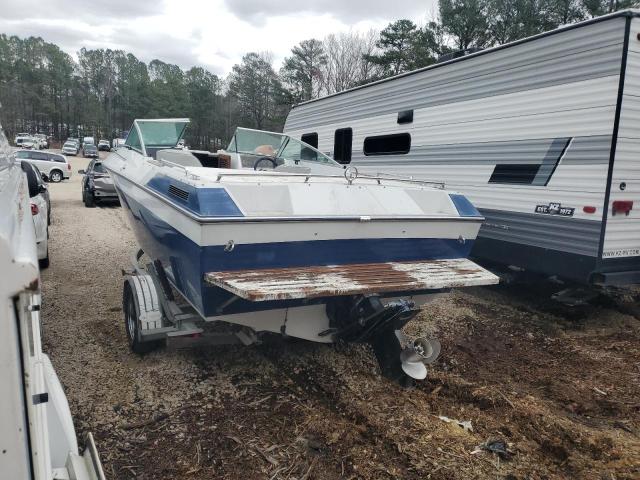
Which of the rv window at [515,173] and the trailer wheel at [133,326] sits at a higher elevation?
the rv window at [515,173]

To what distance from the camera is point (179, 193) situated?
323 centimetres

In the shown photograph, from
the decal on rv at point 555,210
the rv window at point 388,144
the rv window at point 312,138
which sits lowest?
the decal on rv at point 555,210

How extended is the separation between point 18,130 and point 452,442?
68974mm

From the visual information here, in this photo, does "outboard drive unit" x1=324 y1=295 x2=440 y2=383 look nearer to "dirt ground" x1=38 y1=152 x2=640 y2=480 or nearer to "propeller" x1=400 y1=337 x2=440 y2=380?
"propeller" x1=400 y1=337 x2=440 y2=380

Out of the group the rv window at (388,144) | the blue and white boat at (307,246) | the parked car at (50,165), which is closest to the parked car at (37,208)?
the blue and white boat at (307,246)

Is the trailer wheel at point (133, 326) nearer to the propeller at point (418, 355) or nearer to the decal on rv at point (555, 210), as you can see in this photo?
the propeller at point (418, 355)

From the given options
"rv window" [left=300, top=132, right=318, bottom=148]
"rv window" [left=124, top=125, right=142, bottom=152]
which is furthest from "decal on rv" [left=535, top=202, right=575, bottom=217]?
"rv window" [left=300, top=132, right=318, bottom=148]

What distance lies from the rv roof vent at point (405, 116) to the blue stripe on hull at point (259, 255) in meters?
3.55

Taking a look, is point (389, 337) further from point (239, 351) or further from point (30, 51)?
point (30, 51)

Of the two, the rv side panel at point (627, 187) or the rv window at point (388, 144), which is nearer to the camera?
the rv side panel at point (627, 187)

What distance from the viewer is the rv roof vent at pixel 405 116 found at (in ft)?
22.6

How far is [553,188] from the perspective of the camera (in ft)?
16.0

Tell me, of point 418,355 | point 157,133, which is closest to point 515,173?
point 418,355

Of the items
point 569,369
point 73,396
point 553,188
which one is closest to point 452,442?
point 569,369
